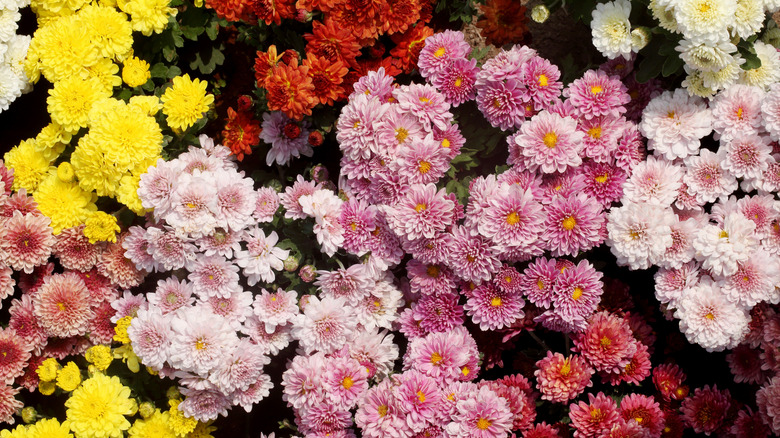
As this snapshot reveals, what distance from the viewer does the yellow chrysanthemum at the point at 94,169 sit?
8.22ft

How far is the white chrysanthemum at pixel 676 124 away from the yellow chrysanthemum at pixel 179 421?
1985 mm

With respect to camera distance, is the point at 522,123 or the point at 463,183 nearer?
the point at 522,123

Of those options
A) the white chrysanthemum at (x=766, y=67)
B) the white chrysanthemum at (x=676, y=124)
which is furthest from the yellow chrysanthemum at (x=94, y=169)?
the white chrysanthemum at (x=766, y=67)

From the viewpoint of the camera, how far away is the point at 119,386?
2.63m

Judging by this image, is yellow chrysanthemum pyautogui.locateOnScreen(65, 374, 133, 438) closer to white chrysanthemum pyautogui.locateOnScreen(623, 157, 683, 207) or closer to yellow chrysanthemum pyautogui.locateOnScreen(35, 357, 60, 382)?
yellow chrysanthemum pyautogui.locateOnScreen(35, 357, 60, 382)

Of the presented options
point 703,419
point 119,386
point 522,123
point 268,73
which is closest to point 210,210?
point 268,73

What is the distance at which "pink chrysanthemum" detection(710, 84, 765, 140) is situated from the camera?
7.82ft

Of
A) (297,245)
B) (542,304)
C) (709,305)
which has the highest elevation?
(297,245)

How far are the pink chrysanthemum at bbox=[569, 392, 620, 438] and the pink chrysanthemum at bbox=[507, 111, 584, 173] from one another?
828 millimetres

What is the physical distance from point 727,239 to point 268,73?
5.67 ft

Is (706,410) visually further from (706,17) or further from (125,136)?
(125,136)

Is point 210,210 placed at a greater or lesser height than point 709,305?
greater

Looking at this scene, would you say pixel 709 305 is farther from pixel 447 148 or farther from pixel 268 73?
pixel 268 73

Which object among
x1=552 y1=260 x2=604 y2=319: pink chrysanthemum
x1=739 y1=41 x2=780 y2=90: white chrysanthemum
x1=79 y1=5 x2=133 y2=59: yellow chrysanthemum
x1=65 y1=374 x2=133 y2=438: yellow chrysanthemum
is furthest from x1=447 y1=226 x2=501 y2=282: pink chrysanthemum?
x1=79 y1=5 x2=133 y2=59: yellow chrysanthemum
